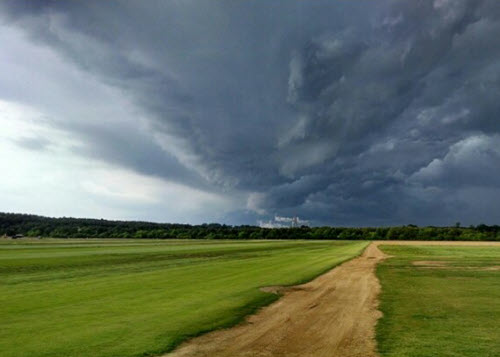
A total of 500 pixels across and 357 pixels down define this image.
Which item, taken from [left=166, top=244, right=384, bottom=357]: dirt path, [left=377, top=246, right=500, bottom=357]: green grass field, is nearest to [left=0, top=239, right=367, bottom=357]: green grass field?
[left=166, top=244, right=384, bottom=357]: dirt path

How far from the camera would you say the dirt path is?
1282 cm

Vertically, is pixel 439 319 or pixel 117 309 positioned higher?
pixel 117 309

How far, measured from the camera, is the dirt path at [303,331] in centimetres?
1282

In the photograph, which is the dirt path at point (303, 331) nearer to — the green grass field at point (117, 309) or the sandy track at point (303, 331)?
the sandy track at point (303, 331)

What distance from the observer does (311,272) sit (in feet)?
126

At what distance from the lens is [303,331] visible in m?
15.5

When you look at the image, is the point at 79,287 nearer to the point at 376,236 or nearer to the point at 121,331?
the point at 121,331

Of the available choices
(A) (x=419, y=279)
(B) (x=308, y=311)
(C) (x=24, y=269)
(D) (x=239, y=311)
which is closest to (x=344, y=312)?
(B) (x=308, y=311)

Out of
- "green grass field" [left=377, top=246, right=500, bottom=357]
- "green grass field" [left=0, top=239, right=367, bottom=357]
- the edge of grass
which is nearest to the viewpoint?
the edge of grass

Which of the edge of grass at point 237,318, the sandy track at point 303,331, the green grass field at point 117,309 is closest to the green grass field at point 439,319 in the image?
the sandy track at point 303,331

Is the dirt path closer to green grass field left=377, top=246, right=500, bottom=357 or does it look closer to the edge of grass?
the edge of grass

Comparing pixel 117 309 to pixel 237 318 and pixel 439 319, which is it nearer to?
pixel 237 318

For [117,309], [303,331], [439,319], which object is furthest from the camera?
[117,309]

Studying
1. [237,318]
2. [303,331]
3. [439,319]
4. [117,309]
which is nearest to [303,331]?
[303,331]
